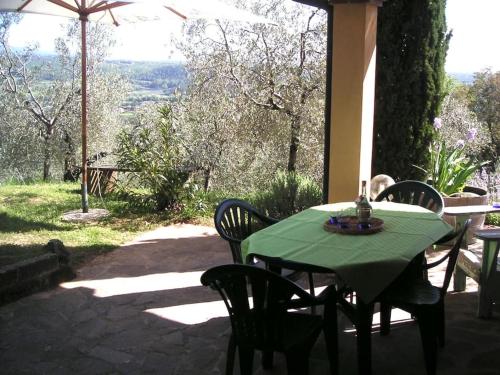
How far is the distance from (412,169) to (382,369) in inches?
132

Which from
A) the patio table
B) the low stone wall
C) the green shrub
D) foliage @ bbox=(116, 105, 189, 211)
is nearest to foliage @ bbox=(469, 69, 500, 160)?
the green shrub

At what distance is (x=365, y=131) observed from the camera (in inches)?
179

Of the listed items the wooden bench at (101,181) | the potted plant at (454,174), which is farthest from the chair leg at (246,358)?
the wooden bench at (101,181)

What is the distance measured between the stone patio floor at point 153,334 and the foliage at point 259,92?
492 centimetres

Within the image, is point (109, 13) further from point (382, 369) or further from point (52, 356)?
point (382, 369)

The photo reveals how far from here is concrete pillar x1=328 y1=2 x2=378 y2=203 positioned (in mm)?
4387

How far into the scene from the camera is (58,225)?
19.6ft

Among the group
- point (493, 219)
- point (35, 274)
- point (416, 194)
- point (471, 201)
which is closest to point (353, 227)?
point (416, 194)

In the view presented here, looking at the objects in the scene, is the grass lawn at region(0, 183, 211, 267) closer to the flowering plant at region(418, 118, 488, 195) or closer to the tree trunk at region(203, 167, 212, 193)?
the tree trunk at region(203, 167, 212, 193)

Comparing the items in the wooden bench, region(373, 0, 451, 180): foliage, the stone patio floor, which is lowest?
the stone patio floor

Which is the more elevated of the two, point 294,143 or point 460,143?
point 460,143

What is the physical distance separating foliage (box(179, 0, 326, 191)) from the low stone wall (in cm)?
492

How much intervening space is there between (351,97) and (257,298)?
2787 millimetres

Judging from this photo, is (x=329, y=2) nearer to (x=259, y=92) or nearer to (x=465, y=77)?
(x=259, y=92)
